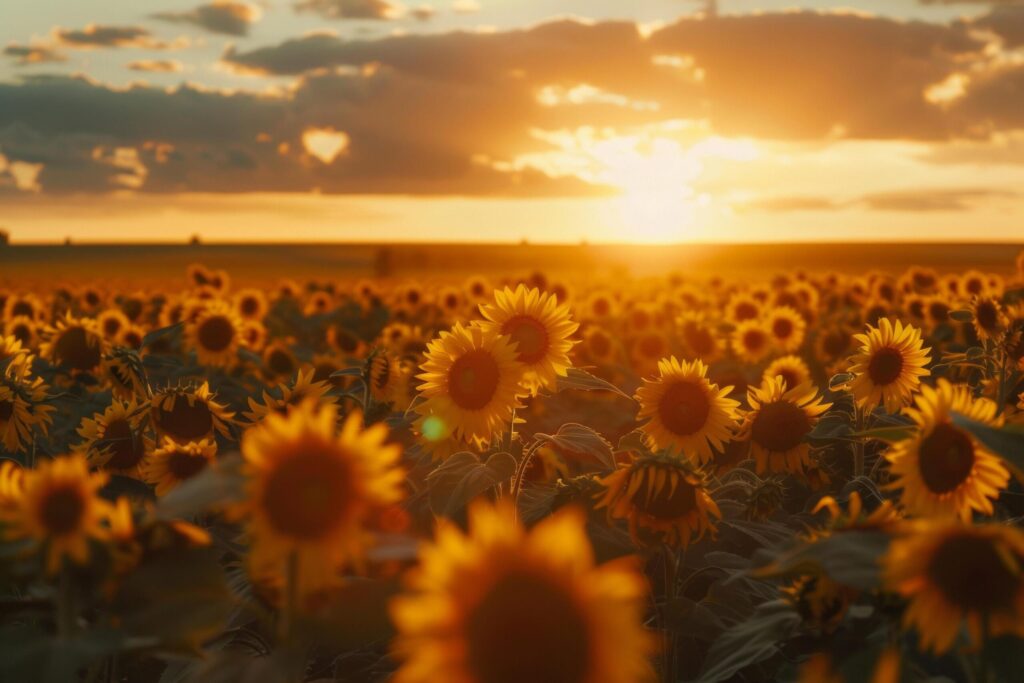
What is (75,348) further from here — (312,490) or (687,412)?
(312,490)

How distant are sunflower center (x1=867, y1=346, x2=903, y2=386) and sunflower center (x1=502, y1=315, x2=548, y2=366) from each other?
1.45m

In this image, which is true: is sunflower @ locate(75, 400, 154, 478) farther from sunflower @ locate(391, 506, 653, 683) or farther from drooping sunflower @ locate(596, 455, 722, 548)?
sunflower @ locate(391, 506, 653, 683)

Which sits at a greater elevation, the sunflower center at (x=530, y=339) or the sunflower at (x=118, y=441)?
the sunflower center at (x=530, y=339)

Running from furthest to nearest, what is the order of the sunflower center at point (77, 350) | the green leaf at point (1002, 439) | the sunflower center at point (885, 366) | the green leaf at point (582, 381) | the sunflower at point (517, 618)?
the sunflower center at point (77, 350), the sunflower center at point (885, 366), the green leaf at point (582, 381), the green leaf at point (1002, 439), the sunflower at point (517, 618)

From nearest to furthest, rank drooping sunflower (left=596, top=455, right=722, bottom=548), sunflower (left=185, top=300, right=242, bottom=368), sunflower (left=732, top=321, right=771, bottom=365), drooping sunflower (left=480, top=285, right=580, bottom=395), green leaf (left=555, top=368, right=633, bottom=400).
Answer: drooping sunflower (left=596, top=455, right=722, bottom=548) → green leaf (left=555, top=368, right=633, bottom=400) → drooping sunflower (left=480, top=285, right=580, bottom=395) → sunflower (left=185, top=300, right=242, bottom=368) → sunflower (left=732, top=321, right=771, bottom=365)

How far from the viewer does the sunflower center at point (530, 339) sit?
3.72 m

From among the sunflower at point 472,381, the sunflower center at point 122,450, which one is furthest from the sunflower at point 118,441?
the sunflower at point 472,381

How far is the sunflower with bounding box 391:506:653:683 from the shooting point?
1306 millimetres

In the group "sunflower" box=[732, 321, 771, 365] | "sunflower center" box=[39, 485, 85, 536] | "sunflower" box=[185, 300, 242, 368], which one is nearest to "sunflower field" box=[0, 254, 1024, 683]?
"sunflower center" box=[39, 485, 85, 536]

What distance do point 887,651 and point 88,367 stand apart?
5689 mm

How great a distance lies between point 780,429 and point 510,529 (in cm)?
281

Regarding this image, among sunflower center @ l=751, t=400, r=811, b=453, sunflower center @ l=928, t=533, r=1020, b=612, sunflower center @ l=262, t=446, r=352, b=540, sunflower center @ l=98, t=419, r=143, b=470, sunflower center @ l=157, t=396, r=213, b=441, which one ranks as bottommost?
sunflower center @ l=98, t=419, r=143, b=470

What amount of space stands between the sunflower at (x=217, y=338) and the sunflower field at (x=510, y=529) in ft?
5.63

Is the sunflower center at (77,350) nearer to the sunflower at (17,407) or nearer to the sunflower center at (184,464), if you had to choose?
the sunflower at (17,407)
